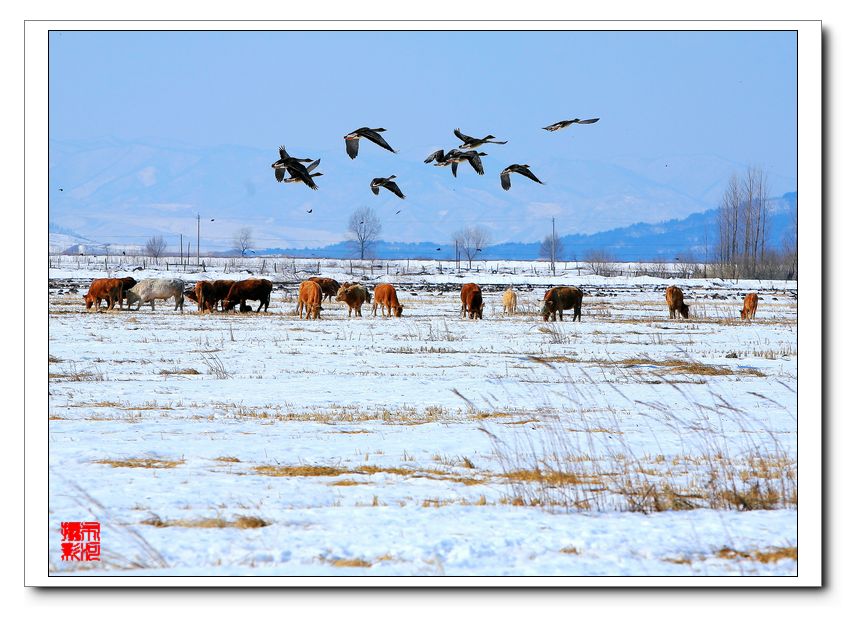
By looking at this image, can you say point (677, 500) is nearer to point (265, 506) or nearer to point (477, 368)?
point (265, 506)

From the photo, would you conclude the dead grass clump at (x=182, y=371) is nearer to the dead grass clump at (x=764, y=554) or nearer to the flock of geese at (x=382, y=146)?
the flock of geese at (x=382, y=146)

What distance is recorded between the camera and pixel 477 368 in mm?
17766

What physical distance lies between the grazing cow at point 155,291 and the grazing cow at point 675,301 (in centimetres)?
1634

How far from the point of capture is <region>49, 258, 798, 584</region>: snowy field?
6.71 m

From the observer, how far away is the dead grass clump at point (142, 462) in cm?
895

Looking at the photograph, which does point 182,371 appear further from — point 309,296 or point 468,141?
point 309,296

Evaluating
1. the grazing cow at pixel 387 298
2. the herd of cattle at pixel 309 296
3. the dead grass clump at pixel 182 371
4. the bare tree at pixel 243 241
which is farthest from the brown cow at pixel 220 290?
the bare tree at pixel 243 241

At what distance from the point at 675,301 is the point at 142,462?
1050 inches

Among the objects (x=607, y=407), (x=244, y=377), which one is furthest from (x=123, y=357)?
(x=607, y=407)

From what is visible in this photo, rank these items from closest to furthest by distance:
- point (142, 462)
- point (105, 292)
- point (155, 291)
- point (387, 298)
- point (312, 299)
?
point (142, 462) < point (312, 299) < point (387, 298) < point (105, 292) < point (155, 291)

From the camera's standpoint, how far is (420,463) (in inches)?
364

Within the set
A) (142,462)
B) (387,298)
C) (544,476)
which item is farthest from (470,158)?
(387,298)

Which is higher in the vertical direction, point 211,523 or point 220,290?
point 220,290

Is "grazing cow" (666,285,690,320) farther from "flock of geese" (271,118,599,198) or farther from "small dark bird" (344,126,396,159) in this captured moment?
"small dark bird" (344,126,396,159)
